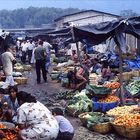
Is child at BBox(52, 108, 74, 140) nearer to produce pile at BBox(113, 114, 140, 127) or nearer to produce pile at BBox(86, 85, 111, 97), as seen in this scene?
produce pile at BBox(113, 114, 140, 127)

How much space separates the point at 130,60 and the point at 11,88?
11.6m

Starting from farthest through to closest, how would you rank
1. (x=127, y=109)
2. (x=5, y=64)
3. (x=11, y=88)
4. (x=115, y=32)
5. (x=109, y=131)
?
(x=5, y=64), (x=115, y=32), (x=127, y=109), (x=109, y=131), (x=11, y=88)

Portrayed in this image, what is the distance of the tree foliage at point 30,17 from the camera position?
344 feet

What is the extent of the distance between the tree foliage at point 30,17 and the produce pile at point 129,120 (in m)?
90.8

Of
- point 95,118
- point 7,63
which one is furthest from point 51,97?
point 95,118

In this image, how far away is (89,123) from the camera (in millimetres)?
10734

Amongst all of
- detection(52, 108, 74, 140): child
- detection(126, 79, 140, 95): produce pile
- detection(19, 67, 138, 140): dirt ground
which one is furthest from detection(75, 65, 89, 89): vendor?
detection(52, 108, 74, 140): child

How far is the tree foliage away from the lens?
10485cm

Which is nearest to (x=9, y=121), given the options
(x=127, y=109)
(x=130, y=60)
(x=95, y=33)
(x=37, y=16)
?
(x=127, y=109)

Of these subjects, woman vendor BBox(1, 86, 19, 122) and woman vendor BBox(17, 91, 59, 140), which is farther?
woman vendor BBox(1, 86, 19, 122)

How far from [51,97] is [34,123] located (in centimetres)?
719

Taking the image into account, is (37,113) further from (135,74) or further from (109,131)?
(135,74)

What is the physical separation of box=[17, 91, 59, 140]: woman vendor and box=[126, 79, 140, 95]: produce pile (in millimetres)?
5355

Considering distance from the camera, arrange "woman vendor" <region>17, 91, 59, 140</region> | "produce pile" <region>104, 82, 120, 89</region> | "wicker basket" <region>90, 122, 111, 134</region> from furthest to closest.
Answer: "produce pile" <region>104, 82, 120, 89</region> < "wicker basket" <region>90, 122, 111, 134</region> < "woman vendor" <region>17, 91, 59, 140</region>
